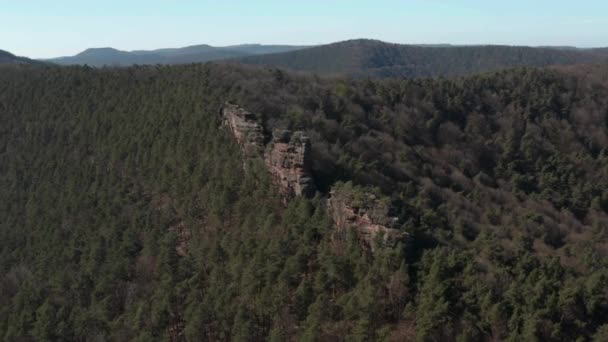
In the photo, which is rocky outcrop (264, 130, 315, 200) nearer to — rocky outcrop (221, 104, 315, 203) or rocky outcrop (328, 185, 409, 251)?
rocky outcrop (221, 104, 315, 203)

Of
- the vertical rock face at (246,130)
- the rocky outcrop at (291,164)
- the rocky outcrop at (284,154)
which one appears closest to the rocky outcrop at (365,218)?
the rocky outcrop at (291,164)

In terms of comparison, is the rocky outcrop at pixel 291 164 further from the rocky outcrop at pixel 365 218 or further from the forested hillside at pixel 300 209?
the rocky outcrop at pixel 365 218

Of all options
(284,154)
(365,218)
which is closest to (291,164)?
(284,154)

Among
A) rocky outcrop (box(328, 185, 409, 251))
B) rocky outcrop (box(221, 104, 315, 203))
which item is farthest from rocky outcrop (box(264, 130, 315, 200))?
rocky outcrop (box(328, 185, 409, 251))

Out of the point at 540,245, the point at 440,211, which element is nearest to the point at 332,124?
the point at 440,211

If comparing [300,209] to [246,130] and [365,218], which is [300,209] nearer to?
[365,218]

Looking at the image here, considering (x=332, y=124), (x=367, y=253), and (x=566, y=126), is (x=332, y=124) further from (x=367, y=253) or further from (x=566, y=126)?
(x=566, y=126)

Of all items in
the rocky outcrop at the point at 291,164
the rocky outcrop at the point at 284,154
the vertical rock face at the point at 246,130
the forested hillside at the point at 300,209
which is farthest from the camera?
the vertical rock face at the point at 246,130
